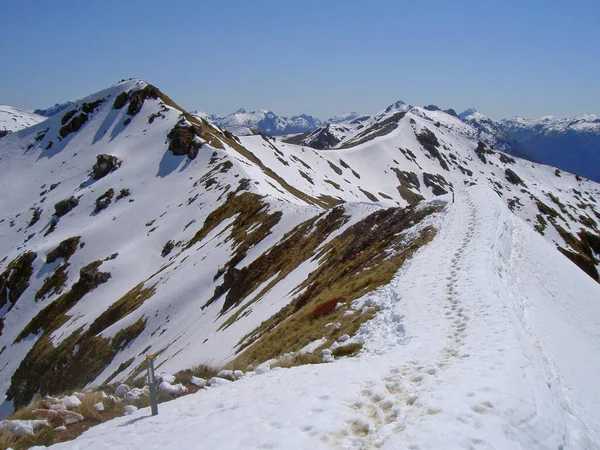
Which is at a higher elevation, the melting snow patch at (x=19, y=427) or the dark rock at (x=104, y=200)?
the dark rock at (x=104, y=200)

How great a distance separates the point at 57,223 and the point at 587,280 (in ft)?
258

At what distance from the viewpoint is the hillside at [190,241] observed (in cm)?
2164

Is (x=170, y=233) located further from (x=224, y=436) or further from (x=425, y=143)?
(x=425, y=143)

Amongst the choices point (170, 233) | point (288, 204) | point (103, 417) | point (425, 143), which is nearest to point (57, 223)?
point (170, 233)

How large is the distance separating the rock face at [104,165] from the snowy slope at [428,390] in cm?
8004

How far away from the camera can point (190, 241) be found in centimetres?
5178

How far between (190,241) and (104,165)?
4297 centimetres

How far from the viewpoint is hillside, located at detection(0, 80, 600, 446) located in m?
21.6

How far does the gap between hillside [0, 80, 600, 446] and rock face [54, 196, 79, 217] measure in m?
0.30

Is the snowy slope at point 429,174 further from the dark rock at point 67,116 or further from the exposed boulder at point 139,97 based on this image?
the dark rock at point 67,116

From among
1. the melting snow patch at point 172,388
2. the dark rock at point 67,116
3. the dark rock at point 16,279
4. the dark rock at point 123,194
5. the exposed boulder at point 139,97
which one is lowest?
the melting snow patch at point 172,388

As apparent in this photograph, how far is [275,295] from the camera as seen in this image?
27219 mm

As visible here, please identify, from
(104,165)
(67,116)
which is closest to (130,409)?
(104,165)

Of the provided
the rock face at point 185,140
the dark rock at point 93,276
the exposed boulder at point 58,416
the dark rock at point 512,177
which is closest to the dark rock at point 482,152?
the dark rock at point 512,177
